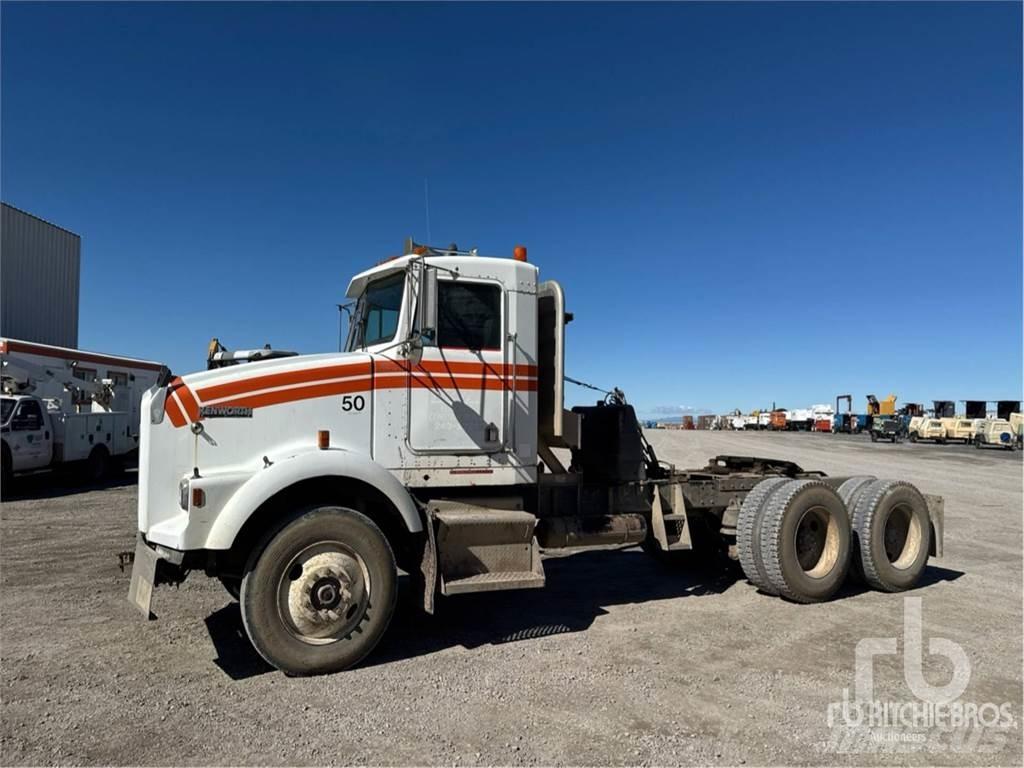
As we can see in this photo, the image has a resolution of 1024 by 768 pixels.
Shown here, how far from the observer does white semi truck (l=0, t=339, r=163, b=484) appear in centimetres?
1384

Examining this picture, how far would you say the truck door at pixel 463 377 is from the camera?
5449 mm

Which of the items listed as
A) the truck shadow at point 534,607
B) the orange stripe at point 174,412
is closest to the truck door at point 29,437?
the truck shadow at point 534,607

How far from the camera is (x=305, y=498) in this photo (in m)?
5.14

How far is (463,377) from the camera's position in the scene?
18.2 ft

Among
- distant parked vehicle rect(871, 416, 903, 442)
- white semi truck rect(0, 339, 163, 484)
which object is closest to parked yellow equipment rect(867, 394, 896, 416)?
distant parked vehicle rect(871, 416, 903, 442)

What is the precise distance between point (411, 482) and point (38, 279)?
29.2m

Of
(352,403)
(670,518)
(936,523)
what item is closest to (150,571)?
(352,403)

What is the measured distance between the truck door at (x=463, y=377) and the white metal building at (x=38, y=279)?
26280mm

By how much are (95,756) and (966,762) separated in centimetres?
462

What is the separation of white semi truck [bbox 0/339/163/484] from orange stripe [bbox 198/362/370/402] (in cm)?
976

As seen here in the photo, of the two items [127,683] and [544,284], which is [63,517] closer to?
[127,683]

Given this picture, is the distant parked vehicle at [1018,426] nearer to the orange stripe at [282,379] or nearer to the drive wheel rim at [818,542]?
the drive wheel rim at [818,542]

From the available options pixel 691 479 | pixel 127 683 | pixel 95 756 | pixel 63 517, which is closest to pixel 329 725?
pixel 95 756

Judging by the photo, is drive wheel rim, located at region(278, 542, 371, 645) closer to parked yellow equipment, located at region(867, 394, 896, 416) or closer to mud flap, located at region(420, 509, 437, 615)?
mud flap, located at region(420, 509, 437, 615)
